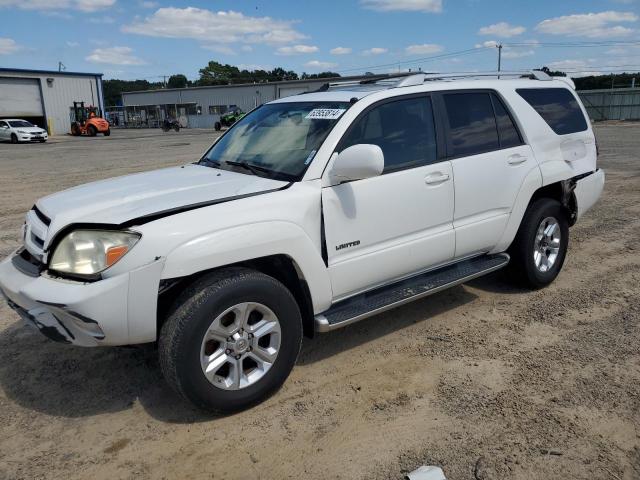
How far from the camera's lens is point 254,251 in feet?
9.89

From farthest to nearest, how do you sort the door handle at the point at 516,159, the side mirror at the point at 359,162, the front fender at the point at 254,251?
the door handle at the point at 516,159 < the side mirror at the point at 359,162 < the front fender at the point at 254,251

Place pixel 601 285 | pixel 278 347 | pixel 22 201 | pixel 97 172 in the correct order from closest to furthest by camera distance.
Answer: pixel 278 347, pixel 601 285, pixel 22 201, pixel 97 172

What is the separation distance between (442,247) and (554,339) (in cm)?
109

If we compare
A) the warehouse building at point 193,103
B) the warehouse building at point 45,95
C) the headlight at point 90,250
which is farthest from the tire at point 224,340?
the warehouse building at point 45,95

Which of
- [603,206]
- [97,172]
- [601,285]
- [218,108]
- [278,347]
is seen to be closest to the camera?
[278,347]

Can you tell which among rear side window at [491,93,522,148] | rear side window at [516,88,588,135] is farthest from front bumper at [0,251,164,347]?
rear side window at [516,88,588,135]

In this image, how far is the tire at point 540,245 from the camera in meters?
4.66

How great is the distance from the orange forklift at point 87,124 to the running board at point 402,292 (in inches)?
1717

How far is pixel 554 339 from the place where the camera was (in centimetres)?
398

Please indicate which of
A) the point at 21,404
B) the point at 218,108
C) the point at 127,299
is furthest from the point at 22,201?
the point at 218,108

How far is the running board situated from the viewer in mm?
3391

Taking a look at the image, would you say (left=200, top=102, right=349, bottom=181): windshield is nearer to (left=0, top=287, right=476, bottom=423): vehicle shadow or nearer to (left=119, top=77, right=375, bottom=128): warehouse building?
(left=0, top=287, right=476, bottom=423): vehicle shadow

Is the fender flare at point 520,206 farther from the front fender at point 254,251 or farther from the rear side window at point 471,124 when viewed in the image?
the front fender at point 254,251

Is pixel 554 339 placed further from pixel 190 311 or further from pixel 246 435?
pixel 190 311
